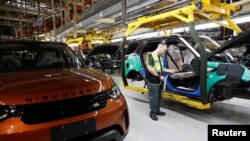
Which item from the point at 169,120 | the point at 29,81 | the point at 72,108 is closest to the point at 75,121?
the point at 72,108

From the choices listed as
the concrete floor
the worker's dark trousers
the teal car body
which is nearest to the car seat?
the concrete floor

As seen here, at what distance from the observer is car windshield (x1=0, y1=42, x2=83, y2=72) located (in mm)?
2807

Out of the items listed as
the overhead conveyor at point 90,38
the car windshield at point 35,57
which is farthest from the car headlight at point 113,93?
the overhead conveyor at point 90,38

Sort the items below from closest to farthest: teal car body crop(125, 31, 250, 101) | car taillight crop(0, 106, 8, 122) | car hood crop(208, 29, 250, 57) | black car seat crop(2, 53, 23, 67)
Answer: car taillight crop(0, 106, 8, 122), black car seat crop(2, 53, 23, 67), car hood crop(208, 29, 250, 57), teal car body crop(125, 31, 250, 101)

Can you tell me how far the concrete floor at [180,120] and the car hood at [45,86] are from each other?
1303mm

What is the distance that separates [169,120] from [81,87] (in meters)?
2.38

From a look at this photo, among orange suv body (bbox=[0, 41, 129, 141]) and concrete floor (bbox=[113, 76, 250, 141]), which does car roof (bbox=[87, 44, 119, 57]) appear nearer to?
concrete floor (bbox=[113, 76, 250, 141])

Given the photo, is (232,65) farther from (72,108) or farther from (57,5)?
→ (57,5)

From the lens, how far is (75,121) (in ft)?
6.63

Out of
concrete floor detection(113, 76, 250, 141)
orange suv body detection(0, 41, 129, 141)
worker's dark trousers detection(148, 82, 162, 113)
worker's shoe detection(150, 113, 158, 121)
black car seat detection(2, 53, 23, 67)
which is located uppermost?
black car seat detection(2, 53, 23, 67)

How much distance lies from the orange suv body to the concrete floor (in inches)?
44.2

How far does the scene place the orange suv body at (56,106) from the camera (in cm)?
182

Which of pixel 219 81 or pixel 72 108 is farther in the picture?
pixel 219 81

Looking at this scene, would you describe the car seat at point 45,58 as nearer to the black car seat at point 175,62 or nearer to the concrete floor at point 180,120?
the concrete floor at point 180,120
